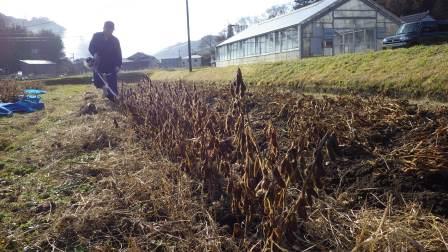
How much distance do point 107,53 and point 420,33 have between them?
16.5m

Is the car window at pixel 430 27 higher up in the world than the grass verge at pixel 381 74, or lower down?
higher up

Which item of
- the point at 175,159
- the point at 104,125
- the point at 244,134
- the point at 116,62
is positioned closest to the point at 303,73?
the point at 116,62

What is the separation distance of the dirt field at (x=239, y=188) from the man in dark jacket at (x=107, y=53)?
16.8 ft

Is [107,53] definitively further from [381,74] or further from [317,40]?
[317,40]

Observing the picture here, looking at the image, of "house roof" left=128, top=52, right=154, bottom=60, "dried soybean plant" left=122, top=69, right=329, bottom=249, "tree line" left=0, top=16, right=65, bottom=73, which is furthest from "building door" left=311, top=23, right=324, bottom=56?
"house roof" left=128, top=52, right=154, bottom=60

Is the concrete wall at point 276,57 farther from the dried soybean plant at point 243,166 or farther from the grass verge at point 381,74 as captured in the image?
the dried soybean plant at point 243,166

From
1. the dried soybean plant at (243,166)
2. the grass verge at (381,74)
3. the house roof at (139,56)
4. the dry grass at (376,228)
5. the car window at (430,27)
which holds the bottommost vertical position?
the dry grass at (376,228)

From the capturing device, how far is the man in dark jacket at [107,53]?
906cm

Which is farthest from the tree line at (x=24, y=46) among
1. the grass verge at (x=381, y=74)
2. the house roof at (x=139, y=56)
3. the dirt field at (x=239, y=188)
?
the dirt field at (x=239, y=188)

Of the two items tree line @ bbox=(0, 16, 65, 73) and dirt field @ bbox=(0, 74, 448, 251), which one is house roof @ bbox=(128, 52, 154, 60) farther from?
dirt field @ bbox=(0, 74, 448, 251)

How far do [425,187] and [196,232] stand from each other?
1.46 metres

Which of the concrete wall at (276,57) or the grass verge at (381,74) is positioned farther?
the concrete wall at (276,57)

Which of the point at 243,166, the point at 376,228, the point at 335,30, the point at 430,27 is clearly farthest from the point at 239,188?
the point at 335,30

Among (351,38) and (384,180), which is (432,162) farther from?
(351,38)
